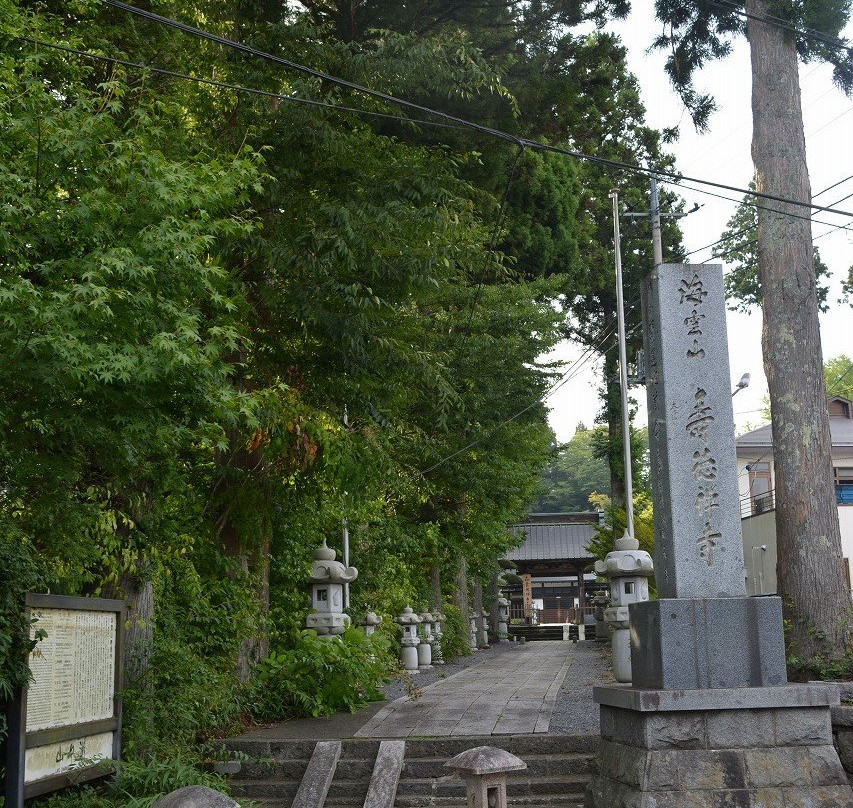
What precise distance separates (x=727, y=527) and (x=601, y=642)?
26877 millimetres

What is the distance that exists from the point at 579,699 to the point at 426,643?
871cm

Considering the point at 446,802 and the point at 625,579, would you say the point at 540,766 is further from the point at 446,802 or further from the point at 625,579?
the point at 625,579

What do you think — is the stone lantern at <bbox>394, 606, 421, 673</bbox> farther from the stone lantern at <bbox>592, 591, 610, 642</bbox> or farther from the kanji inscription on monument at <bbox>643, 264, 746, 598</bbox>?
the stone lantern at <bbox>592, 591, 610, 642</bbox>

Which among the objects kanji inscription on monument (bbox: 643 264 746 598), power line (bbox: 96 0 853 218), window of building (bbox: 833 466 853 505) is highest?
power line (bbox: 96 0 853 218)

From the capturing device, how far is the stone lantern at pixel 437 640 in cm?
2317

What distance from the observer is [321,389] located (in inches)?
442

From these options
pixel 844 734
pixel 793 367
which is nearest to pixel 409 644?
pixel 793 367

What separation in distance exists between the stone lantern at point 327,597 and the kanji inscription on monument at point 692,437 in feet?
23.5

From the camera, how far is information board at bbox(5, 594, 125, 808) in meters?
6.68

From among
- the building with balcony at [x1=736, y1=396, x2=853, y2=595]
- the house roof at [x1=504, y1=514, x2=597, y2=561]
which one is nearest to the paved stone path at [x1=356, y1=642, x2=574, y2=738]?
the building with balcony at [x1=736, y1=396, x2=853, y2=595]

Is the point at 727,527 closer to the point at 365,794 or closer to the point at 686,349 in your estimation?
the point at 686,349

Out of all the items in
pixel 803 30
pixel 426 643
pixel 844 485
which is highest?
pixel 803 30

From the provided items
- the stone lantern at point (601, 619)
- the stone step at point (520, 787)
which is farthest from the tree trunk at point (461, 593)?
the stone step at point (520, 787)

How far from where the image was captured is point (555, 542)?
49.6m
